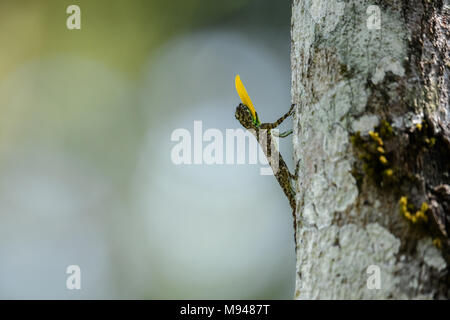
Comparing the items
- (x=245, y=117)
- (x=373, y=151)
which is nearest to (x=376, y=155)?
(x=373, y=151)

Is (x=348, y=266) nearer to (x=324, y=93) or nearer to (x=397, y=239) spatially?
(x=397, y=239)

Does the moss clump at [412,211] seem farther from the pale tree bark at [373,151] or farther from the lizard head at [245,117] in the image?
the lizard head at [245,117]

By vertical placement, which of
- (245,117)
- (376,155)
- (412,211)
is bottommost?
(412,211)

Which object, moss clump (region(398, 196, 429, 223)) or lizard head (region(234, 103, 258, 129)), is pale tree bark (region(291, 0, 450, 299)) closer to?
moss clump (region(398, 196, 429, 223))

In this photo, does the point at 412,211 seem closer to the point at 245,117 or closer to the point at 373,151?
the point at 373,151

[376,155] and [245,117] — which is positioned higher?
[245,117]

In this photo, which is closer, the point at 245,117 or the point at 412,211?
the point at 412,211

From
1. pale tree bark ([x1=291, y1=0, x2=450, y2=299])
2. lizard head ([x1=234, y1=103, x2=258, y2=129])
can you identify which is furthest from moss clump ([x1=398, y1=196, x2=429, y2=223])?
lizard head ([x1=234, y1=103, x2=258, y2=129])

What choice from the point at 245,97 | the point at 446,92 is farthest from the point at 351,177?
the point at 245,97
